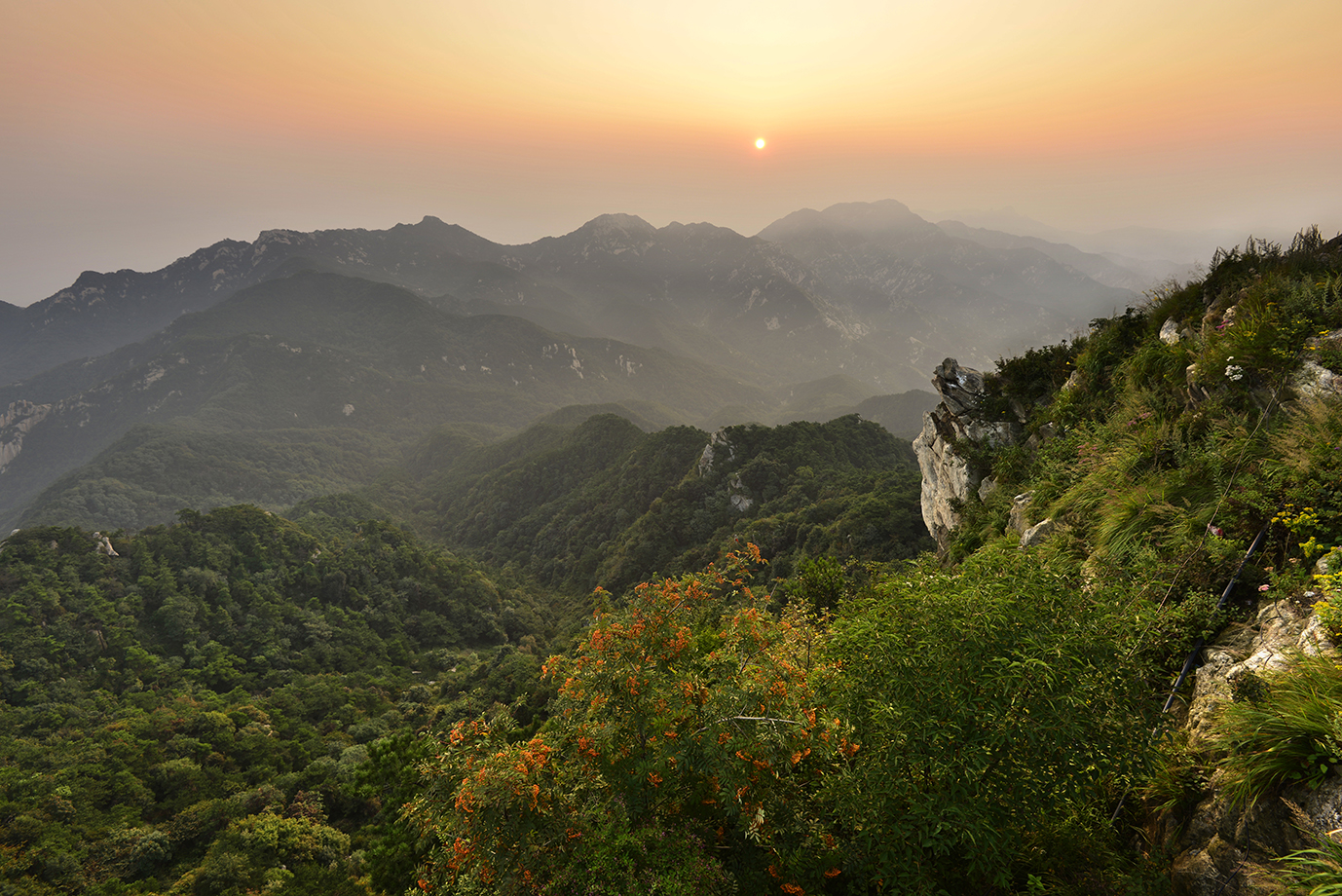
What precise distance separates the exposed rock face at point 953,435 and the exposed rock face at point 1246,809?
52.7 ft

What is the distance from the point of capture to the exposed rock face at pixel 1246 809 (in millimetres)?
3840

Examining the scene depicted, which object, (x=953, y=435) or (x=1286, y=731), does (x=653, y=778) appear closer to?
(x=1286, y=731)

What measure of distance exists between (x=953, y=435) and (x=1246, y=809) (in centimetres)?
2087

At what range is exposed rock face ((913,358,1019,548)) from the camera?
21.0 m

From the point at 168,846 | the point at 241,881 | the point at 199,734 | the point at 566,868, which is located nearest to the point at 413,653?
the point at 199,734

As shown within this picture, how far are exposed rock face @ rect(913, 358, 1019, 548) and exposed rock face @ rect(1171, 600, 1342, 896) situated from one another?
16.1 meters

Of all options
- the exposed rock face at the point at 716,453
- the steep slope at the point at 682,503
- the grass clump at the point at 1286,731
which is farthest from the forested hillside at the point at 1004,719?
the exposed rock face at the point at 716,453

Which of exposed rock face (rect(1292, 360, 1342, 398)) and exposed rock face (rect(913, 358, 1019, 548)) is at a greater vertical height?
exposed rock face (rect(1292, 360, 1342, 398))

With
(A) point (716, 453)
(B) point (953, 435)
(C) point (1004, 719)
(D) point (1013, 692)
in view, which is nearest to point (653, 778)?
(C) point (1004, 719)

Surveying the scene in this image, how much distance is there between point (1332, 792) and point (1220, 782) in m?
1.23

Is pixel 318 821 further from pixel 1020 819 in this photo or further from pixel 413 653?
pixel 1020 819

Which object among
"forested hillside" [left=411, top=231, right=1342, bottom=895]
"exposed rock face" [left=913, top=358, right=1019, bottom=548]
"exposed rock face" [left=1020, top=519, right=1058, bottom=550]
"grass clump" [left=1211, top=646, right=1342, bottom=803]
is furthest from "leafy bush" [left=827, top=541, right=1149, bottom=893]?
"exposed rock face" [left=913, top=358, right=1019, bottom=548]

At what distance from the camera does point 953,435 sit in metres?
23.0

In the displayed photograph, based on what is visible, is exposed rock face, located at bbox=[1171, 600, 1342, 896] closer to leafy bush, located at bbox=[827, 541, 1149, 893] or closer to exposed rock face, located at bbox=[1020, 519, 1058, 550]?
leafy bush, located at bbox=[827, 541, 1149, 893]
